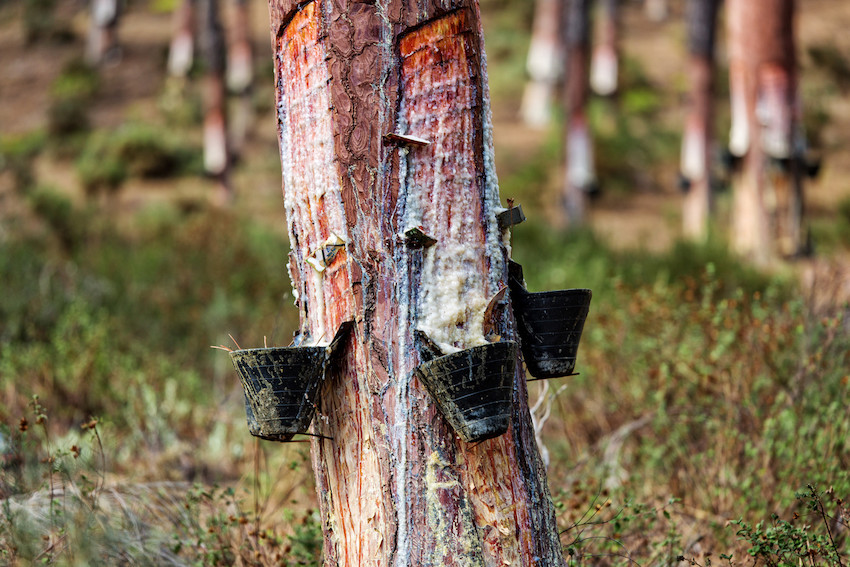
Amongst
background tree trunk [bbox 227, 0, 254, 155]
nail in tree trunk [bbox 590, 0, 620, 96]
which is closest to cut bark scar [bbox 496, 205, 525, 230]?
background tree trunk [bbox 227, 0, 254, 155]

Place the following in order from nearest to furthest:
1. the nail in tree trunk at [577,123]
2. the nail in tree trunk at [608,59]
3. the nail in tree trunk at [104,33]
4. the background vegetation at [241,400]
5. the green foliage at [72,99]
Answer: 1. the background vegetation at [241,400]
2. the nail in tree trunk at [577,123]
3. the green foliage at [72,99]
4. the nail in tree trunk at [608,59]
5. the nail in tree trunk at [104,33]

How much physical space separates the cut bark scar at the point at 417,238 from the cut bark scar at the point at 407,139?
0.62 ft

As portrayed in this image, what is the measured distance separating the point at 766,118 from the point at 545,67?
37.2ft

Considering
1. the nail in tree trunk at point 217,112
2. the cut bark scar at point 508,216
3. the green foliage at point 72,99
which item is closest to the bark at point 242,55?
the nail in tree trunk at point 217,112

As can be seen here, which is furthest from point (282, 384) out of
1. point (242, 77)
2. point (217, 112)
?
point (242, 77)

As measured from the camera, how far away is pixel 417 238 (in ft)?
6.19

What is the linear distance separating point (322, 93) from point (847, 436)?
2308 millimetres

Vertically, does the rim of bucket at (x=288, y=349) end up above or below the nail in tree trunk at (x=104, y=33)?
below

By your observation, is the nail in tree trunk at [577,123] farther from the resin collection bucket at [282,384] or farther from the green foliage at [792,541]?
the resin collection bucket at [282,384]

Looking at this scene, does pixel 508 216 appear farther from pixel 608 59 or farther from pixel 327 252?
pixel 608 59

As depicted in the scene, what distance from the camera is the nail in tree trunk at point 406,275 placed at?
1.86 m

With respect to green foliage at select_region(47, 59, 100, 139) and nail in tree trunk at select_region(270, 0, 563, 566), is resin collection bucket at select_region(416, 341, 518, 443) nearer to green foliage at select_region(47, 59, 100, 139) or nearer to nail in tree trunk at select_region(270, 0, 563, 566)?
nail in tree trunk at select_region(270, 0, 563, 566)

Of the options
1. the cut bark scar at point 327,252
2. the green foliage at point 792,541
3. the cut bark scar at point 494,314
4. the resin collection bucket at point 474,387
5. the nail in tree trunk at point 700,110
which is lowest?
the green foliage at point 792,541

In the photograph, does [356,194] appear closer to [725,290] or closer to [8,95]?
[725,290]
